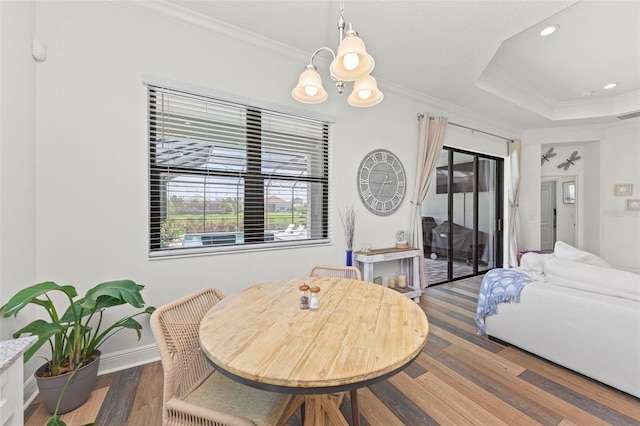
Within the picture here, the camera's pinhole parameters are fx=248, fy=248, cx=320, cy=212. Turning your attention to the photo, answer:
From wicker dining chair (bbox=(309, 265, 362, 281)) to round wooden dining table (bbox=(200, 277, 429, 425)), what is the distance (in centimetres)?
53

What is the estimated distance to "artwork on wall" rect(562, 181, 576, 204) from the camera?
5.62m

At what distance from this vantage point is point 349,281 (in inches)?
72.0

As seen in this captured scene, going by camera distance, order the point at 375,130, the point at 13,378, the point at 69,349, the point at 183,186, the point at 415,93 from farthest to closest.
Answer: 1. the point at 415,93
2. the point at 375,130
3. the point at 183,186
4. the point at 69,349
5. the point at 13,378

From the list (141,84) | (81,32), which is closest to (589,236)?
(141,84)

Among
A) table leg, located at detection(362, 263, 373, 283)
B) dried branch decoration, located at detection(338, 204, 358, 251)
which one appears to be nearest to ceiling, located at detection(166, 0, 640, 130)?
dried branch decoration, located at detection(338, 204, 358, 251)

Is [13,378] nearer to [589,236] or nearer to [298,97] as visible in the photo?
[298,97]

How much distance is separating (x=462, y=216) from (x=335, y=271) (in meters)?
3.36

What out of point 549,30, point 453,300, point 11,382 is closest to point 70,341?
point 11,382

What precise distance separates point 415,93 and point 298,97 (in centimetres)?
257

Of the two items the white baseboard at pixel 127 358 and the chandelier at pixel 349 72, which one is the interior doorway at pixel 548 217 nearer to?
the chandelier at pixel 349 72

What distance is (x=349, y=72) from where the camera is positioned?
1.38 metres

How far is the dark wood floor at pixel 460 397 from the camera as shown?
149 centimetres

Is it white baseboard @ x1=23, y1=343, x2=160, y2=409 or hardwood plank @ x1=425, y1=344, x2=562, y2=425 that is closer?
hardwood plank @ x1=425, y1=344, x2=562, y2=425

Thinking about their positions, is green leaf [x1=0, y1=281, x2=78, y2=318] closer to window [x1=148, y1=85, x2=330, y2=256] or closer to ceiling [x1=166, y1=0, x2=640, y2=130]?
window [x1=148, y1=85, x2=330, y2=256]
